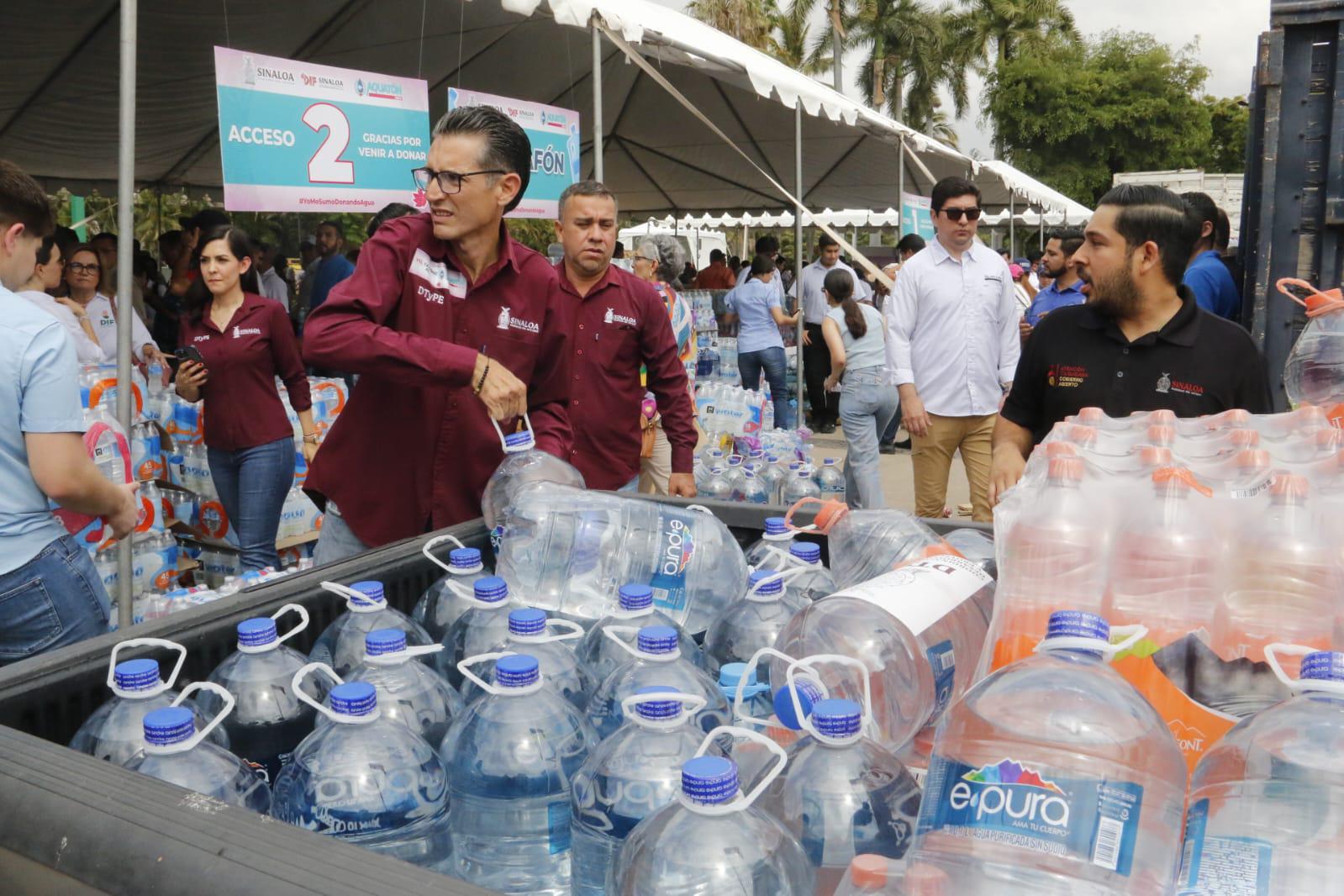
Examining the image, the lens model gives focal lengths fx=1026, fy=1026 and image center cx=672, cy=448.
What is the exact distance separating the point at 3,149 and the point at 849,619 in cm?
1138

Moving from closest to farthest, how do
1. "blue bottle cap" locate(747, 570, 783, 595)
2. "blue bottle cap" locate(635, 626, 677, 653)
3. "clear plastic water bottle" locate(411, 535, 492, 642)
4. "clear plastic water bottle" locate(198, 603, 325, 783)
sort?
"blue bottle cap" locate(635, 626, 677, 653) → "clear plastic water bottle" locate(198, 603, 325, 783) → "blue bottle cap" locate(747, 570, 783, 595) → "clear plastic water bottle" locate(411, 535, 492, 642)

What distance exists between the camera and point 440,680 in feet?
5.47

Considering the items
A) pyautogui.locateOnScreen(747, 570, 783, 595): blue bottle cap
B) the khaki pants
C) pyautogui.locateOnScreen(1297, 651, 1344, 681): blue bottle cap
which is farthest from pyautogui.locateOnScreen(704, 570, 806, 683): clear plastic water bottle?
the khaki pants

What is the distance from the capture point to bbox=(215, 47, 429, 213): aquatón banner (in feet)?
14.1

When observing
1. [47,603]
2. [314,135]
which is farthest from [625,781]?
[314,135]

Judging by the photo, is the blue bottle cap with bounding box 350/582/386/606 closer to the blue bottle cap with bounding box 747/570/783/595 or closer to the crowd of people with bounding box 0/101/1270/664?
the crowd of people with bounding box 0/101/1270/664

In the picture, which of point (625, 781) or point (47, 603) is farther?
point (47, 603)

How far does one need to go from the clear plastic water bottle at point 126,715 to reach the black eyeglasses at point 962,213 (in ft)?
15.6

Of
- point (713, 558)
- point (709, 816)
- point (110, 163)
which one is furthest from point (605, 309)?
point (110, 163)

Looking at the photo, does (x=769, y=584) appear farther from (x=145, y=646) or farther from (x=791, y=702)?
(x=145, y=646)

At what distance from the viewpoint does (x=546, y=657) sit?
163cm

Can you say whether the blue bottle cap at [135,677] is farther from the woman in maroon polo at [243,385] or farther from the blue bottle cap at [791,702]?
the woman in maroon polo at [243,385]

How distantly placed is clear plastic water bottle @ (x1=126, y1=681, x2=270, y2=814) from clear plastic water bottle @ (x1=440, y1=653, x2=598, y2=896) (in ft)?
0.91

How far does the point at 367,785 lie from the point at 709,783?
1.69 ft
